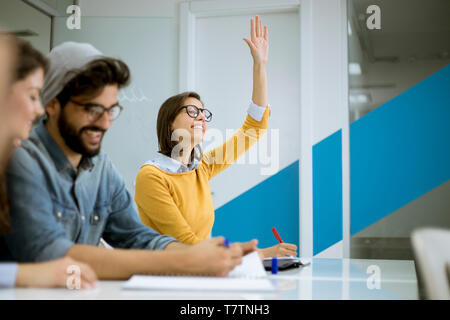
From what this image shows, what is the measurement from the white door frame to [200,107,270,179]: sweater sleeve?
479mm

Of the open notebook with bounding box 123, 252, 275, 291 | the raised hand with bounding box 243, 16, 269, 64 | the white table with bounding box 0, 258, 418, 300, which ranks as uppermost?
the raised hand with bounding box 243, 16, 269, 64

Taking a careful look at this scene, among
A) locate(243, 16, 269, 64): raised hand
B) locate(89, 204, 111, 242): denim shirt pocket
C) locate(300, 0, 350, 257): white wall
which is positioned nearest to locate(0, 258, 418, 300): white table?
locate(89, 204, 111, 242): denim shirt pocket

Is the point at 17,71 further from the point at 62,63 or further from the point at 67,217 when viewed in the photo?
the point at 67,217

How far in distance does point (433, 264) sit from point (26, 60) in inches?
26.1

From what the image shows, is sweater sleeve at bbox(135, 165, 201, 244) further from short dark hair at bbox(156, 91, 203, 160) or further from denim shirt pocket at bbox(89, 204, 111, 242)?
denim shirt pocket at bbox(89, 204, 111, 242)

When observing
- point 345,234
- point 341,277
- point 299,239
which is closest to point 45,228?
point 341,277

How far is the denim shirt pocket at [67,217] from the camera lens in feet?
2.08

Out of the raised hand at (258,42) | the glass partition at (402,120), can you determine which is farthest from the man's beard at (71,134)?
the glass partition at (402,120)

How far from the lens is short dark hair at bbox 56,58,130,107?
63cm

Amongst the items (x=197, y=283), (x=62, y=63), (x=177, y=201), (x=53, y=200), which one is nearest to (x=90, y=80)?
(x=62, y=63)

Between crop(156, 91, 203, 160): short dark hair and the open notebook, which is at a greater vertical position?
crop(156, 91, 203, 160): short dark hair

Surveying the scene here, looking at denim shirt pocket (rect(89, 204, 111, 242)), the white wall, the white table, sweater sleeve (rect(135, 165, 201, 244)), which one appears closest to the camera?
the white table

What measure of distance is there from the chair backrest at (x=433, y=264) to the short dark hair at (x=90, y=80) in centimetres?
54

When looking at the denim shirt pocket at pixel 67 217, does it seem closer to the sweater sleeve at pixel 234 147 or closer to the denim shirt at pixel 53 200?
the denim shirt at pixel 53 200
